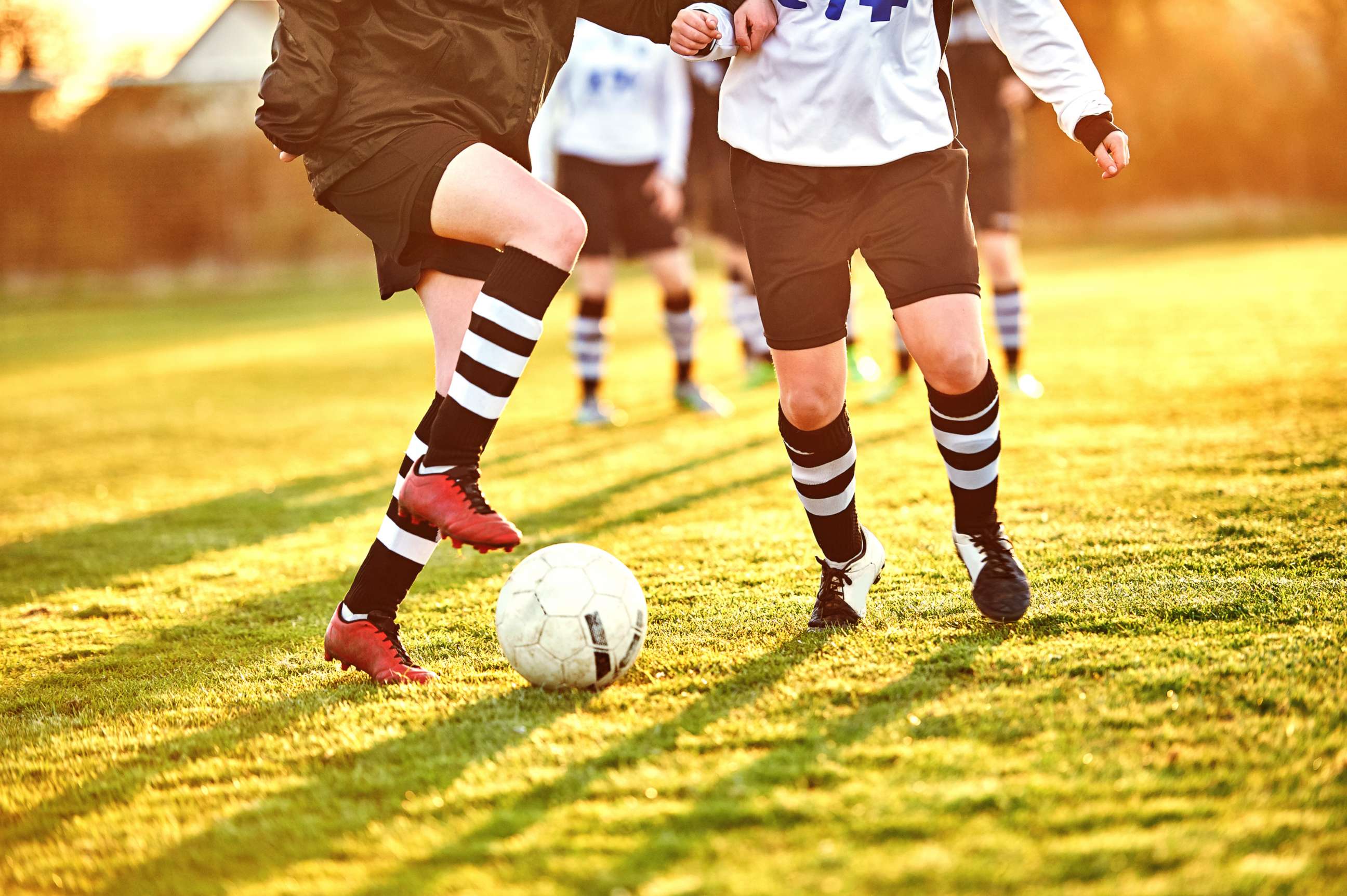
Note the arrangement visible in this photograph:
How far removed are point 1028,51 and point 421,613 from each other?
2.20 meters

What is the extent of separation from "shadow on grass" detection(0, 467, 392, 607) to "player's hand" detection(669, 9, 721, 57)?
9.25 feet

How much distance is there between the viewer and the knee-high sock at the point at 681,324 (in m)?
7.62

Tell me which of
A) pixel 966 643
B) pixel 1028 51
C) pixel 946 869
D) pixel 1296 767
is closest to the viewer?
pixel 946 869

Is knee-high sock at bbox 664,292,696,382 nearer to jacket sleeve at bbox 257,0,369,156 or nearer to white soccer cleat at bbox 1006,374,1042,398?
white soccer cleat at bbox 1006,374,1042,398

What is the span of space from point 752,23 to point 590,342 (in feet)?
15.1

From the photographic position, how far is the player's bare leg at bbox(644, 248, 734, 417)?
754 cm

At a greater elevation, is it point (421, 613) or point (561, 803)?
point (561, 803)

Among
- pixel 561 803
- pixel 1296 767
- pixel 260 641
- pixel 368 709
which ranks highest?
pixel 1296 767

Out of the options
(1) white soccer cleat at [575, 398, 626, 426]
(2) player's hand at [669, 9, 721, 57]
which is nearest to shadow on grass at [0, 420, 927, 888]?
(2) player's hand at [669, 9, 721, 57]

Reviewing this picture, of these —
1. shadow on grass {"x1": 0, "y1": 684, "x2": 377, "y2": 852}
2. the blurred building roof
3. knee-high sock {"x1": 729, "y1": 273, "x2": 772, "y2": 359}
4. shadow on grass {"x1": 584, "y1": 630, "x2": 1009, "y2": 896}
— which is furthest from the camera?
the blurred building roof

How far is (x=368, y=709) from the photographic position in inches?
106

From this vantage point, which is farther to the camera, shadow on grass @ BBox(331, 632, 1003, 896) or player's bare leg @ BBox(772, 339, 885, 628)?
player's bare leg @ BBox(772, 339, 885, 628)

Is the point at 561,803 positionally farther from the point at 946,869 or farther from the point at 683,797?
the point at 946,869

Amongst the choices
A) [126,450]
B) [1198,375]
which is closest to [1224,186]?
[1198,375]
